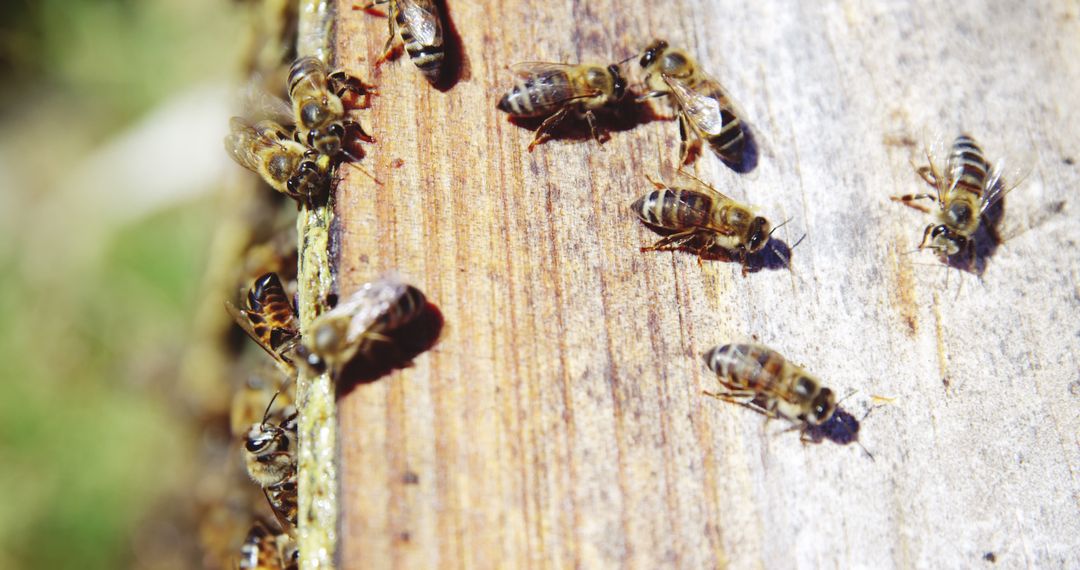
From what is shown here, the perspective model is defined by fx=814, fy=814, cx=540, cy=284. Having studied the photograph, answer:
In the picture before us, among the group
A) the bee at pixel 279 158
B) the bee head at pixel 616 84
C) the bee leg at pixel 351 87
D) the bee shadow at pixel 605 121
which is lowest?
the bee at pixel 279 158

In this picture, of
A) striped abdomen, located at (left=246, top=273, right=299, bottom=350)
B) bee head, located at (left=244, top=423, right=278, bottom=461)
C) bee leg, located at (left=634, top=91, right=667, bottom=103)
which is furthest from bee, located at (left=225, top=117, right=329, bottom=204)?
bee leg, located at (left=634, top=91, right=667, bottom=103)

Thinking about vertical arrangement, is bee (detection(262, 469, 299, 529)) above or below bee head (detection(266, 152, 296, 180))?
below

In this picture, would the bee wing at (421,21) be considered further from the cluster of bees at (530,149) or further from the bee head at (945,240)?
the bee head at (945,240)

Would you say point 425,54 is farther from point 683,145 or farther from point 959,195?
point 959,195

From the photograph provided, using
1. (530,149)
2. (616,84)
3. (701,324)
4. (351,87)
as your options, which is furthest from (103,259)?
(701,324)

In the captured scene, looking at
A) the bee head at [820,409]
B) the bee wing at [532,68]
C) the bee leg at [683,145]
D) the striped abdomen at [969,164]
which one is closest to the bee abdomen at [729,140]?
the bee leg at [683,145]

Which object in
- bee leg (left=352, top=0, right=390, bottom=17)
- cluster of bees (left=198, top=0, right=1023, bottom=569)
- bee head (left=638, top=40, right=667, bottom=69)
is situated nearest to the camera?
cluster of bees (left=198, top=0, right=1023, bottom=569)

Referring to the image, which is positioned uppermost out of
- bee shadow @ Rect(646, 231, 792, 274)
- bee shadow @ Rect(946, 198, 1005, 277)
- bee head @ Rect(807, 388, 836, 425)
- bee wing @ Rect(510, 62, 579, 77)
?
bee wing @ Rect(510, 62, 579, 77)

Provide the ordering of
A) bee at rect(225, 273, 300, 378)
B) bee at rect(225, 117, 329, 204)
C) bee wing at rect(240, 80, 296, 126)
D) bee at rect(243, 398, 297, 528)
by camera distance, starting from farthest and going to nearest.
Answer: bee wing at rect(240, 80, 296, 126) < bee at rect(243, 398, 297, 528) < bee at rect(225, 273, 300, 378) < bee at rect(225, 117, 329, 204)

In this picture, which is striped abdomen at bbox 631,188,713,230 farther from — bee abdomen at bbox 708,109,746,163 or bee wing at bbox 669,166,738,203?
bee abdomen at bbox 708,109,746,163

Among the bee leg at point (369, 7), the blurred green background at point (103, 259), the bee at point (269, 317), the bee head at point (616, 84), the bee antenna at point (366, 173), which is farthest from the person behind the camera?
the blurred green background at point (103, 259)
